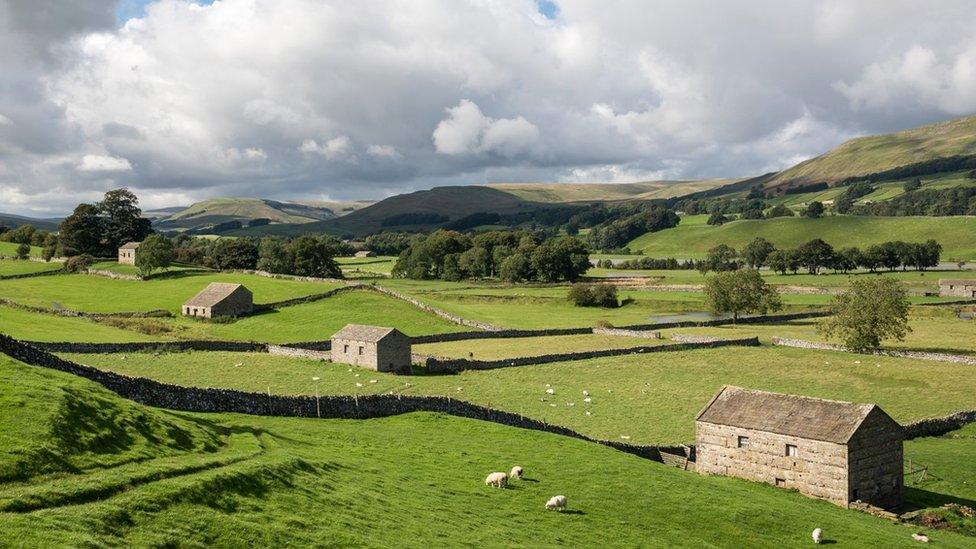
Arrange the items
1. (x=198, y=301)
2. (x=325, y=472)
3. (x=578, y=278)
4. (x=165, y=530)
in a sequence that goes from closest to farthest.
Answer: (x=165, y=530) < (x=325, y=472) < (x=198, y=301) < (x=578, y=278)

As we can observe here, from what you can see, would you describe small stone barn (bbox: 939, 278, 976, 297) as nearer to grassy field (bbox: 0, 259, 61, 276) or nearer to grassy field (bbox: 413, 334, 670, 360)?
grassy field (bbox: 413, 334, 670, 360)

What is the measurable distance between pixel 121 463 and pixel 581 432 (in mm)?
28334

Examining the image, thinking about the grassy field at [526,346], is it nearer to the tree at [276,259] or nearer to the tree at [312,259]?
the tree at [312,259]

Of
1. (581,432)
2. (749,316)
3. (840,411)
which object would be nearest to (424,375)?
(581,432)

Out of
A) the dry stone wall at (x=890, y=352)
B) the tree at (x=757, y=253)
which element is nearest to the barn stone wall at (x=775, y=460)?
the dry stone wall at (x=890, y=352)

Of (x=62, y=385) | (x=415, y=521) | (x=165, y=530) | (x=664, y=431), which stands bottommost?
(x=664, y=431)

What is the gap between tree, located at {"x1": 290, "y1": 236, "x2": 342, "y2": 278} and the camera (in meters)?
133

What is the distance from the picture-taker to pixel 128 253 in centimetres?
12481

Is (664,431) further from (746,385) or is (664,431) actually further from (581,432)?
(746,385)

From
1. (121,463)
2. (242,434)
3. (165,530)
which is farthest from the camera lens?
(242,434)

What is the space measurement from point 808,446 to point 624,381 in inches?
979

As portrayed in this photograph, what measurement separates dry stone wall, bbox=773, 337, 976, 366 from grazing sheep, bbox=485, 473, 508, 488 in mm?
56914

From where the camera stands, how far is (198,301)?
89.9 m

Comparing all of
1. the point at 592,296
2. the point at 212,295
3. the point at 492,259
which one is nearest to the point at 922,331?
the point at 592,296
